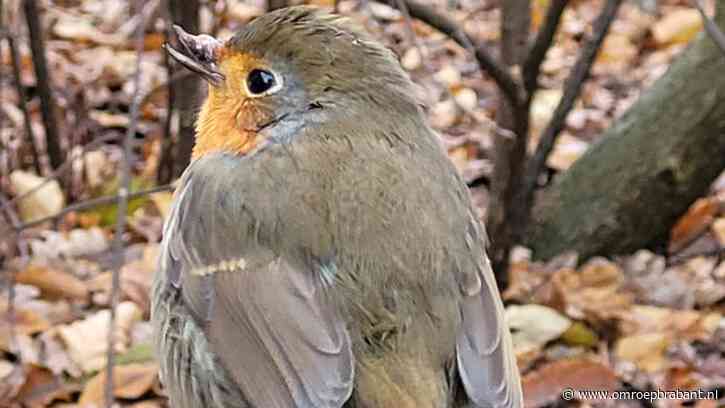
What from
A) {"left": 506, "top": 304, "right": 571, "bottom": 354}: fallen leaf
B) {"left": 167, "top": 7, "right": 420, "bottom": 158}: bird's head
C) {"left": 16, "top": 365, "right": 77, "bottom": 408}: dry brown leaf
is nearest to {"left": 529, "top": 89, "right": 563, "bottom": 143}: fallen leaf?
{"left": 506, "top": 304, "right": 571, "bottom": 354}: fallen leaf

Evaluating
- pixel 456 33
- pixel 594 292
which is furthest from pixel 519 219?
pixel 456 33

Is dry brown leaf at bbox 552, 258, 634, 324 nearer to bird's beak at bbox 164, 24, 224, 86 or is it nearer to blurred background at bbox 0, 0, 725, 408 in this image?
blurred background at bbox 0, 0, 725, 408

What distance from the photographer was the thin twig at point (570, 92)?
4.79m

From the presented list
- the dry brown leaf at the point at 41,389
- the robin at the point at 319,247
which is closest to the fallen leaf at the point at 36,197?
the dry brown leaf at the point at 41,389

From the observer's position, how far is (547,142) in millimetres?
4965

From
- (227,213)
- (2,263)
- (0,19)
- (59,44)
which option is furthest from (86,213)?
(227,213)

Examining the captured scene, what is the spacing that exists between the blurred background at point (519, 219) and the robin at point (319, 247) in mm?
682

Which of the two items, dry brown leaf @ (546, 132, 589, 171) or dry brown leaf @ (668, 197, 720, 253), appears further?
dry brown leaf @ (546, 132, 589, 171)

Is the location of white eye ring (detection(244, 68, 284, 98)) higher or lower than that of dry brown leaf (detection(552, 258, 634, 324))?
higher

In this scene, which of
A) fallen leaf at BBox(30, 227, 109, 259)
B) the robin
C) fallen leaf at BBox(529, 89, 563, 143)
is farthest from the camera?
fallen leaf at BBox(529, 89, 563, 143)

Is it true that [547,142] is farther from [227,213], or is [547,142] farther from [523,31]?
[227,213]

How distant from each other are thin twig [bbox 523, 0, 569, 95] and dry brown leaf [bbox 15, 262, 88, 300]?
1.53 metres

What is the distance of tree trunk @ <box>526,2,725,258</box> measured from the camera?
4.86 m

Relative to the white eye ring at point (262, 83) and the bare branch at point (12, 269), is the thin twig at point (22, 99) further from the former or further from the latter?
the white eye ring at point (262, 83)
